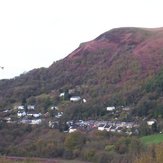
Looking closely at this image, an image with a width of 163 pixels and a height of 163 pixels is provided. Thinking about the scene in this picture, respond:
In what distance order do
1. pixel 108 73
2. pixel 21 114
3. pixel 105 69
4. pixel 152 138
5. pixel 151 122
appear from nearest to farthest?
pixel 152 138 → pixel 151 122 → pixel 21 114 → pixel 108 73 → pixel 105 69

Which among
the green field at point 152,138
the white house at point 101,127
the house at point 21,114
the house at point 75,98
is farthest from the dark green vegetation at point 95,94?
the white house at point 101,127

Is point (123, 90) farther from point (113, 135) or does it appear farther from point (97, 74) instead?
point (113, 135)

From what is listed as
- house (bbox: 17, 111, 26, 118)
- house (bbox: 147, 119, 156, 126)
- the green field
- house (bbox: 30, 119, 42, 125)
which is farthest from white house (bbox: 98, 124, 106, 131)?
house (bbox: 17, 111, 26, 118)

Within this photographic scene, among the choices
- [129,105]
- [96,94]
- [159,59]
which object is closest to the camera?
[129,105]

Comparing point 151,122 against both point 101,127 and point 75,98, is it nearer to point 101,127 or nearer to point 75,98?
point 101,127

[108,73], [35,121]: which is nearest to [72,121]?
[35,121]

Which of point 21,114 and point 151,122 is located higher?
point 21,114

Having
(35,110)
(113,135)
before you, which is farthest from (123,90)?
(113,135)

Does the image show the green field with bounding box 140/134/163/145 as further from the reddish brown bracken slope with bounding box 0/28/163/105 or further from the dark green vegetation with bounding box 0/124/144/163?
the reddish brown bracken slope with bounding box 0/28/163/105

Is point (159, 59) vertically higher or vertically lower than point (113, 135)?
higher
